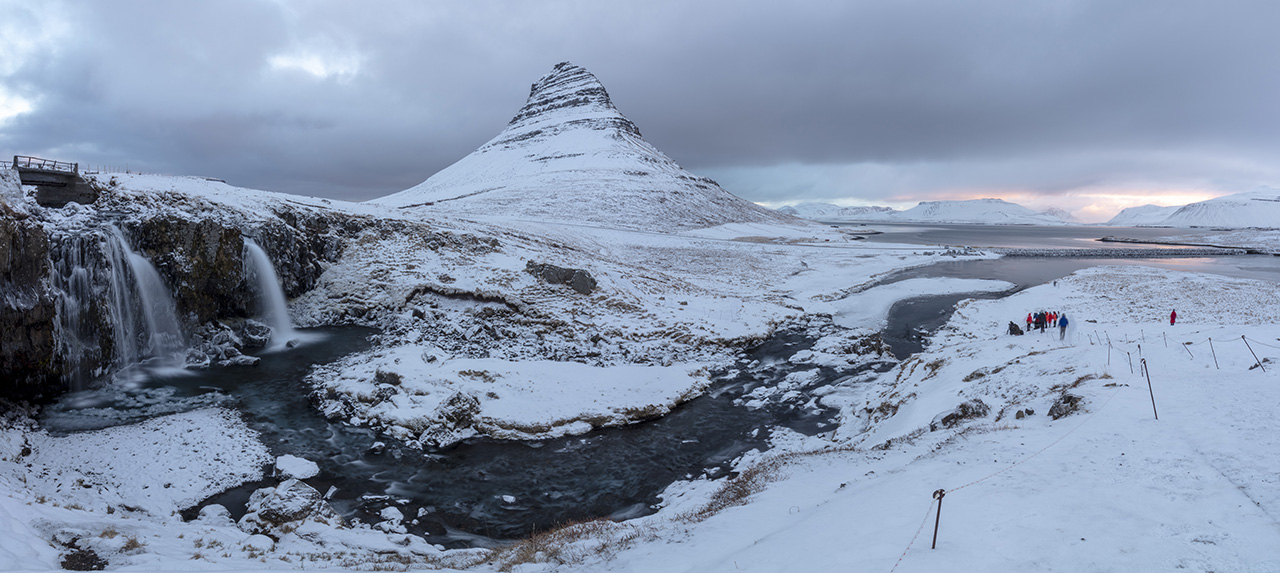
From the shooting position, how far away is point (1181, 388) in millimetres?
12531

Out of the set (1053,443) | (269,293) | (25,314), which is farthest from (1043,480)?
(269,293)

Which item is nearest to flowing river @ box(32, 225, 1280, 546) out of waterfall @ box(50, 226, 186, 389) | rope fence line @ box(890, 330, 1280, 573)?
waterfall @ box(50, 226, 186, 389)

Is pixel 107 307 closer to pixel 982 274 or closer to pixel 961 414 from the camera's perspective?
pixel 961 414

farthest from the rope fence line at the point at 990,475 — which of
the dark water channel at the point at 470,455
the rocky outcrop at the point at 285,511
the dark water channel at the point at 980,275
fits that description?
the dark water channel at the point at 980,275

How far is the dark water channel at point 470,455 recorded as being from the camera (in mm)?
12781

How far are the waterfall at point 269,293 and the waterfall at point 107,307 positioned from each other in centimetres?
402

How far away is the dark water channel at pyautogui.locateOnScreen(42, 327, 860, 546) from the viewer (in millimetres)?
12781

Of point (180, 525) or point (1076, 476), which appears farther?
point (180, 525)

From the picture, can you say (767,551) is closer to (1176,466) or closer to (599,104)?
(1176,466)

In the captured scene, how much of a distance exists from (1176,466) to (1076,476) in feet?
5.09

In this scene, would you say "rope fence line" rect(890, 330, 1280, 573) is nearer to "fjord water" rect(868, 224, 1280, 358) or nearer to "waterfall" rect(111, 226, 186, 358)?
"fjord water" rect(868, 224, 1280, 358)

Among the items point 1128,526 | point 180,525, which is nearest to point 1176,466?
point 1128,526

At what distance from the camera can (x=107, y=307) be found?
781 inches

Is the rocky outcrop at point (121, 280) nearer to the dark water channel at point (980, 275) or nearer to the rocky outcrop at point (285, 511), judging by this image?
the rocky outcrop at point (285, 511)
